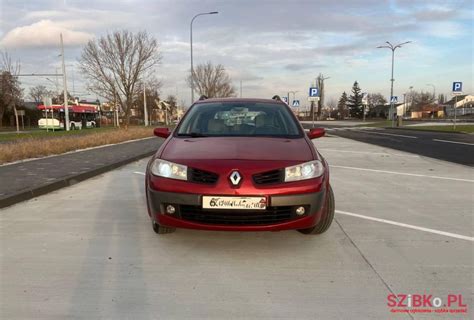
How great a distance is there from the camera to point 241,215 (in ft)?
11.7

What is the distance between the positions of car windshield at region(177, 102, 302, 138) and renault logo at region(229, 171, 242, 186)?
1.10 meters

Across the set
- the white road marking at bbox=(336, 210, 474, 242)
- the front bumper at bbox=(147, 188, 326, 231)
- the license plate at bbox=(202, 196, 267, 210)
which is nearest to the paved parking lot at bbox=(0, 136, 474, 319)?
the white road marking at bbox=(336, 210, 474, 242)

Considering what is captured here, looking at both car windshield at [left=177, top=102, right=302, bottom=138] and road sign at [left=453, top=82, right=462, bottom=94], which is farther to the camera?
road sign at [left=453, top=82, right=462, bottom=94]

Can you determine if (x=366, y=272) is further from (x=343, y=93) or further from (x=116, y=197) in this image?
(x=343, y=93)

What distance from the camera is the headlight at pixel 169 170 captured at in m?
3.71

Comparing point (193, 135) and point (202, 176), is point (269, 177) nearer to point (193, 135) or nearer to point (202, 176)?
point (202, 176)

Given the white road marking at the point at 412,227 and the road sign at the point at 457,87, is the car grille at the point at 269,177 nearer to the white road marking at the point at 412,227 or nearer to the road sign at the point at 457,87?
the white road marking at the point at 412,227

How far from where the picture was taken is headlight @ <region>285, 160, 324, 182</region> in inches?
144

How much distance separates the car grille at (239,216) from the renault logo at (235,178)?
10.0 inches

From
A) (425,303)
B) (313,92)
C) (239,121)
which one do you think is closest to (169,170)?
(239,121)

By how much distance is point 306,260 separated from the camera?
12.1ft

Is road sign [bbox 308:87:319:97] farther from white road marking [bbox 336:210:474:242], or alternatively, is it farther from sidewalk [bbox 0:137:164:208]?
white road marking [bbox 336:210:474:242]

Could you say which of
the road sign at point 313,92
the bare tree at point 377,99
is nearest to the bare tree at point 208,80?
the road sign at point 313,92

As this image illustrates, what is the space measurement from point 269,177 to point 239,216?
44cm
